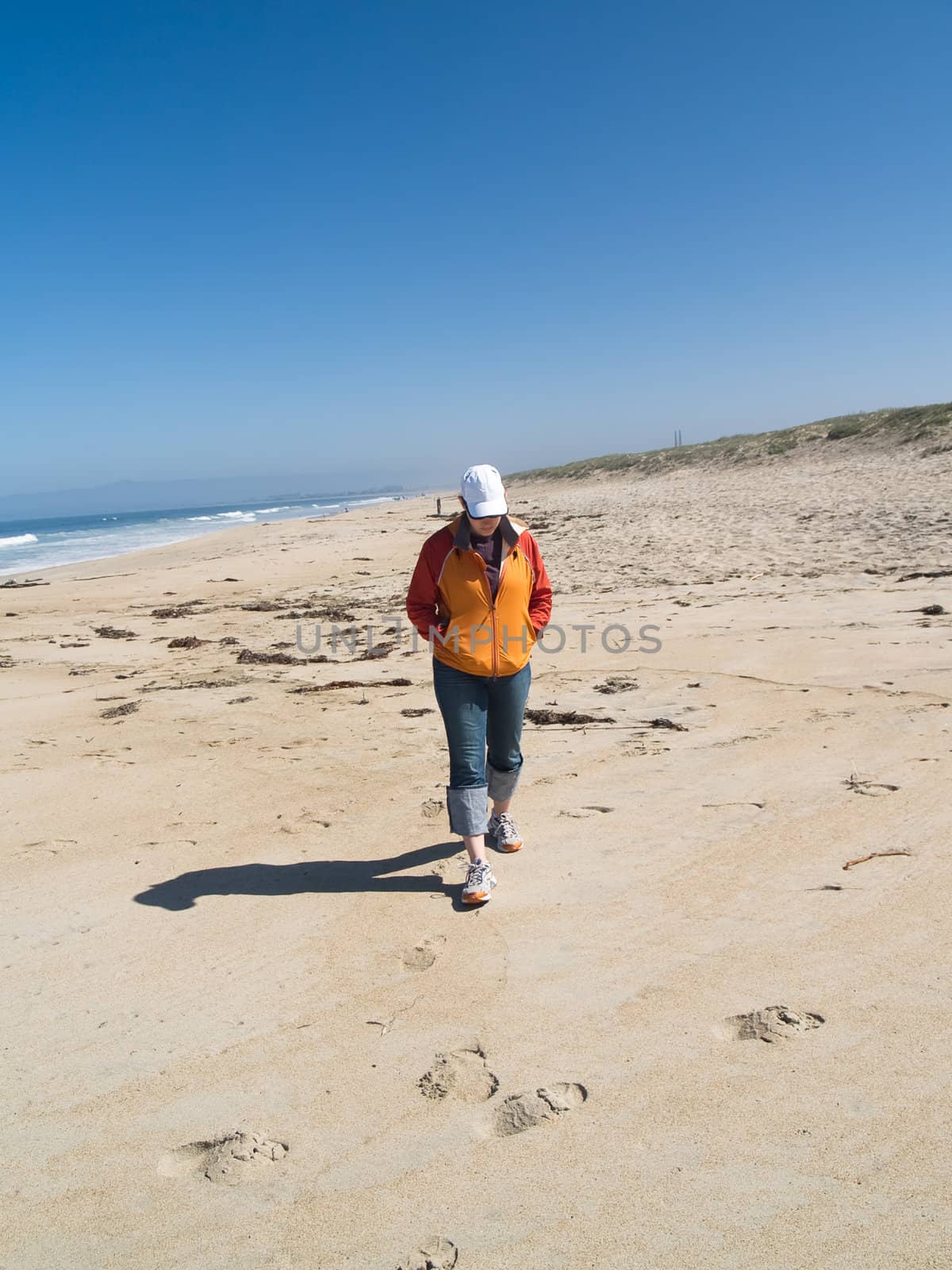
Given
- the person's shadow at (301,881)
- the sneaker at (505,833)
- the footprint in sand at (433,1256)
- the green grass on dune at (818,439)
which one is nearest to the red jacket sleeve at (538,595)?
the sneaker at (505,833)

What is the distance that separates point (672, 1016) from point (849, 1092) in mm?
535

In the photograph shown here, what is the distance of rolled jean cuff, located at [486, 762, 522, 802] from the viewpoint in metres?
3.73

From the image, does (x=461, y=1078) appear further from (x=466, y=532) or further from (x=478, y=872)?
(x=466, y=532)

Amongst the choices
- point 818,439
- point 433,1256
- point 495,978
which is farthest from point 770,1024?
point 818,439

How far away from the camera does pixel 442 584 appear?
11.0ft

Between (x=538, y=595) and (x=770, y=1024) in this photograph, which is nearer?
(x=770, y=1024)

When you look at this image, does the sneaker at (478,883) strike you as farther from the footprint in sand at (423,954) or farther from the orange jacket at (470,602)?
the orange jacket at (470,602)

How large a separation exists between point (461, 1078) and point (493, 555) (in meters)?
1.91

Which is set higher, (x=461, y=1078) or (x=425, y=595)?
(x=425, y=595)

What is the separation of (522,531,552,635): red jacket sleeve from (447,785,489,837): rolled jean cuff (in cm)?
75

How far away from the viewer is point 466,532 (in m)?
3.26

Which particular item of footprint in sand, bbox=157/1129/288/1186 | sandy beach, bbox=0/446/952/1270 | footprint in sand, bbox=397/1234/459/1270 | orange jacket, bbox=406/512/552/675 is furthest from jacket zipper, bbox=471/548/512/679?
footprint in sand, bbox=397/1234/459/1270

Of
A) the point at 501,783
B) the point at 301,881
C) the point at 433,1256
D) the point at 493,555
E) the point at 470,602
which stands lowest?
the point at 433,1256

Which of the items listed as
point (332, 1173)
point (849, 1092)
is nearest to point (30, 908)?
point (332, 1173)
